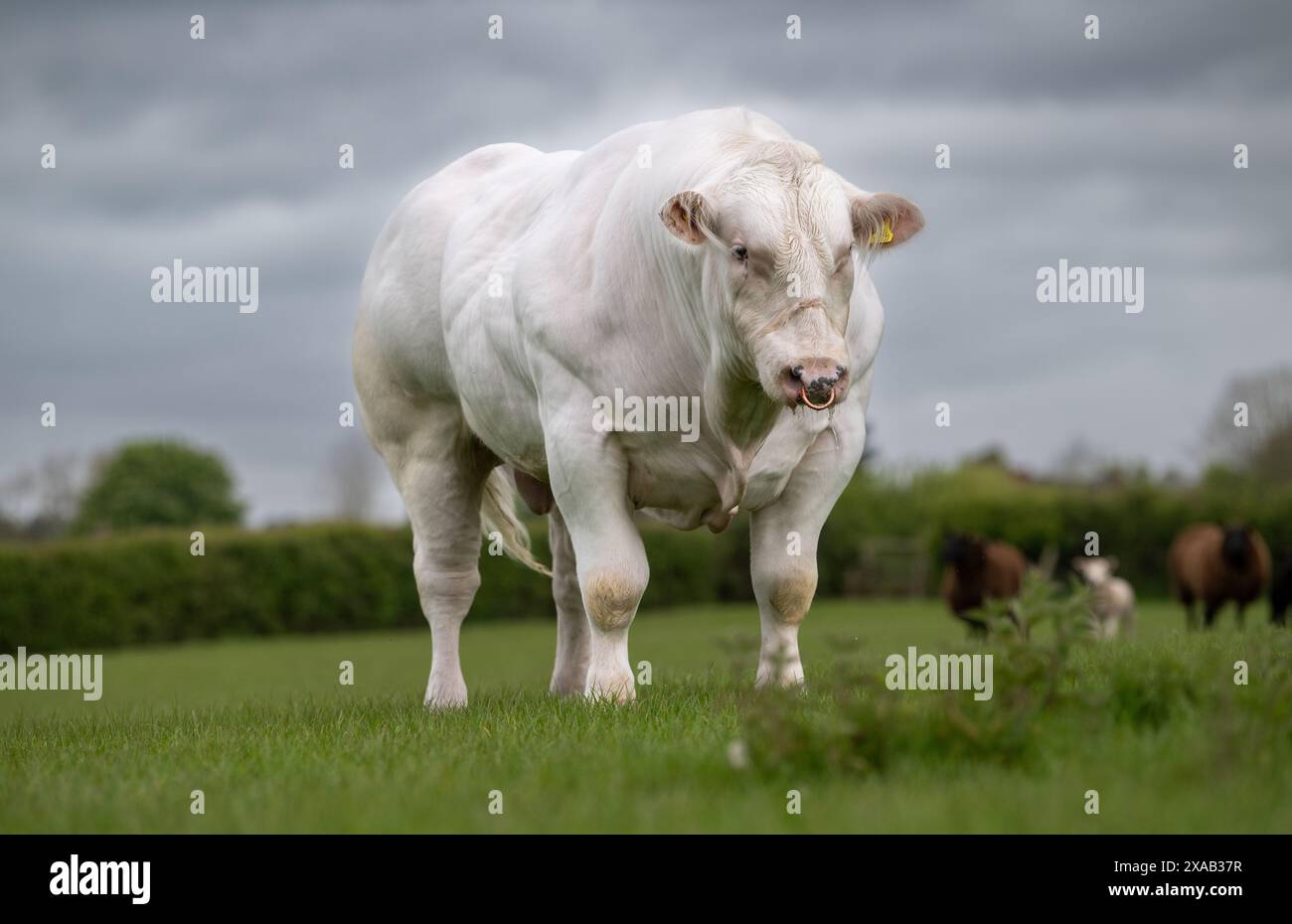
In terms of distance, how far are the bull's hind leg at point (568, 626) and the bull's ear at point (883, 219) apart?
3189 mm

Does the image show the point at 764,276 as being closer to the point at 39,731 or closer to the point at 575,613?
the point at 575,613

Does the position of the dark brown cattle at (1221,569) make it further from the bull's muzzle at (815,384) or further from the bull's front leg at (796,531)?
the bull's muzzle at (815,384)

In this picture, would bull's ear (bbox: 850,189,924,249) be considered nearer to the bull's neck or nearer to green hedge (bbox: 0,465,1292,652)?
the bull's neck

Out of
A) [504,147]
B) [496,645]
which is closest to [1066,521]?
[496,645]

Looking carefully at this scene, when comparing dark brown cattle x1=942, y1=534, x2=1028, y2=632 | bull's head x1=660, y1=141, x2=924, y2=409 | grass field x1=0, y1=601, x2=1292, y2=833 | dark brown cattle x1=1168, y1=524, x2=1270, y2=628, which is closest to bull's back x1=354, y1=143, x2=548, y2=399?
bull's head x1=660, y1=141, x2=924, y2=409

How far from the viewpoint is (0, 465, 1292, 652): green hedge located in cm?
3092

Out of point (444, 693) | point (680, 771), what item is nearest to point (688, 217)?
point (680, 771)

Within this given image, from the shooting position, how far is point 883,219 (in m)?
6.28

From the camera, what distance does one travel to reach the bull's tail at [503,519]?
9.67 m

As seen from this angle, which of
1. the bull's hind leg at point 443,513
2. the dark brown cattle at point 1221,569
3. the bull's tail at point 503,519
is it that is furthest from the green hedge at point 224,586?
the bull's hind leg at point 443,513

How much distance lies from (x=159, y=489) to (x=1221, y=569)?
2427 inches

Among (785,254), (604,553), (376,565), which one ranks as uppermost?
(376,565)

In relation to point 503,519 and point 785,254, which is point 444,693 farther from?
point 785,254

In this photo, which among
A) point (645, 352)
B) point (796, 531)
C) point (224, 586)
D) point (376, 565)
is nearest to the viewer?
point (645, 352)
